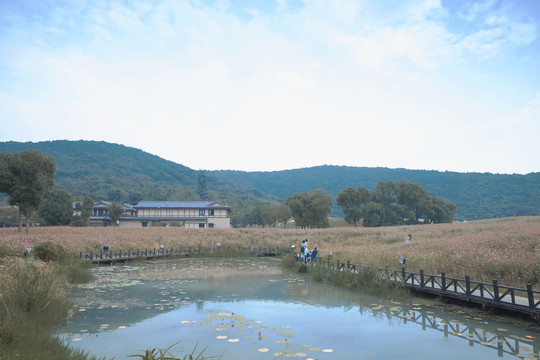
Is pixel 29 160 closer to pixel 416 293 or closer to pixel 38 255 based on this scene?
pixel 38 255

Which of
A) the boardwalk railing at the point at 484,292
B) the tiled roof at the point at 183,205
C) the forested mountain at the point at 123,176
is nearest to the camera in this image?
the boardwalk railing at the point at 484,292

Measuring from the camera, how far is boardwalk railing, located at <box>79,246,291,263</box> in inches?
1048

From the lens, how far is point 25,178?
3306cm

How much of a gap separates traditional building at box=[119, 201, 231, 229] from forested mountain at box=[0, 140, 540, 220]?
37364mm

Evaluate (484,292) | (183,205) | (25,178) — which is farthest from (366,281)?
(183,205)

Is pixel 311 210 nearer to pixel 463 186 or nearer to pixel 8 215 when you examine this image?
pixel 8 215

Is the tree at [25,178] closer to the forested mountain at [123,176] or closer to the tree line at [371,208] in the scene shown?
the tree line at [371,208]

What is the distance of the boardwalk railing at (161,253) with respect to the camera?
2662cm

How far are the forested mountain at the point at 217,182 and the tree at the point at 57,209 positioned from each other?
147ft

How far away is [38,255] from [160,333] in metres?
13.8

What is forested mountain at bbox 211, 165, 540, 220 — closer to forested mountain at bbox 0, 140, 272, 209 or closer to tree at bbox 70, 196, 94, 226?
forested mountain at bbox 0, 140, 272, 209

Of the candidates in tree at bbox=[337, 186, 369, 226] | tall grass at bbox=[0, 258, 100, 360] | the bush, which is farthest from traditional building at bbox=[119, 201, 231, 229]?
tall grass at bbox=[0, 258, 100, 360]

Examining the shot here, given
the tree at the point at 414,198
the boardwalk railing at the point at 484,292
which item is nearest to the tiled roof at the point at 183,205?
the tree at the point at 414,198

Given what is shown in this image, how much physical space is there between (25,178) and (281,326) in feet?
106
